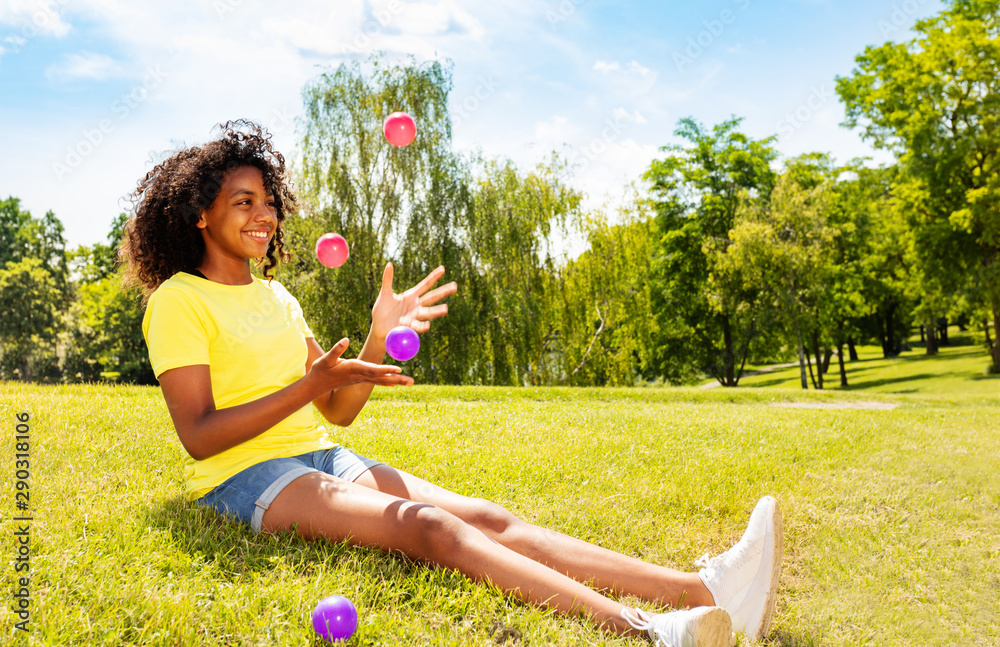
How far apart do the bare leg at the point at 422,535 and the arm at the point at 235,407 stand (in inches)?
13.0

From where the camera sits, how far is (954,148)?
22219 millimetres

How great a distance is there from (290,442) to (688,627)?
6.23ft

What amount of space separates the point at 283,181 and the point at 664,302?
2945cm

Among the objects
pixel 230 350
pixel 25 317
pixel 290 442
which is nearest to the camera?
pixel 230 350

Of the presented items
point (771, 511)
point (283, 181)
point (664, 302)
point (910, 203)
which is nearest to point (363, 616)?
point (771, 511)

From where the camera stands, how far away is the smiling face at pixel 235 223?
298cm

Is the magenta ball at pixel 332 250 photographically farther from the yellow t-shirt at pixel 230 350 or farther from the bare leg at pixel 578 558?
the bare leg at pixel 578 558

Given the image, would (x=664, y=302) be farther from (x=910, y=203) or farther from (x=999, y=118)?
(x=999, y=118)

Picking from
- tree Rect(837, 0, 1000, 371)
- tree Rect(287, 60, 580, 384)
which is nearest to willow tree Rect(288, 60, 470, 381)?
tree Rect(287, 60, 580, 384)

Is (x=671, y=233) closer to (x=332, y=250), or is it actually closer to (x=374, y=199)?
(x=374, y=199)

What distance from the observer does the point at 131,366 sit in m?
34.0

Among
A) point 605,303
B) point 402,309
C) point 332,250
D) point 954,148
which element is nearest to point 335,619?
point 402,309

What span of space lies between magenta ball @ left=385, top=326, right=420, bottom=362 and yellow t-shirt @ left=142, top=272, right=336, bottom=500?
44 cm

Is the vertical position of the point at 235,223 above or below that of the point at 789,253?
below
